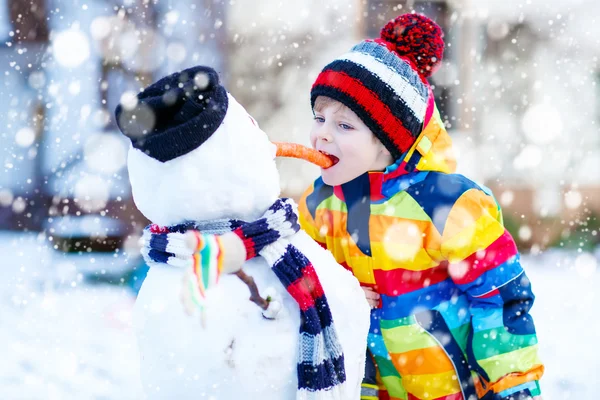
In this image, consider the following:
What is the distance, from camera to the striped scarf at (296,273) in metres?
1.22

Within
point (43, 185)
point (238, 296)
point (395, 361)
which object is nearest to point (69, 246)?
point (43, 185)

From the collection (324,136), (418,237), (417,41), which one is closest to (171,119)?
(324,136)

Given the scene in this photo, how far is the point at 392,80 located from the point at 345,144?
0.24 m

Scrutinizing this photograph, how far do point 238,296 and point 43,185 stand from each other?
4134mm

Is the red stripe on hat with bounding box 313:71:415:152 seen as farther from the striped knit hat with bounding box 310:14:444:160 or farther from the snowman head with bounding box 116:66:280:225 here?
the snowman head with bounding box 116:66:280:225

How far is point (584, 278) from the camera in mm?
4539

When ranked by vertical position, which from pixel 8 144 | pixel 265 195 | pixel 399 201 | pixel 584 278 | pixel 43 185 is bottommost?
pixel 265 195

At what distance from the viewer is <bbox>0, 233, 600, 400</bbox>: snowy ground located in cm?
286

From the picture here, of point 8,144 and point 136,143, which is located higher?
point 8,144

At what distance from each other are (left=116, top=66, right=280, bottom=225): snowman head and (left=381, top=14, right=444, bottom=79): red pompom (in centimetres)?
73

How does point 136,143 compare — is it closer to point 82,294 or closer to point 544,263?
point 82,294

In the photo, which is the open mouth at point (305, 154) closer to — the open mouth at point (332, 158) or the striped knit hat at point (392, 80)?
the open mouth at point (332, 158)

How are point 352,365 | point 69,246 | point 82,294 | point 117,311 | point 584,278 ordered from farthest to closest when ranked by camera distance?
point 69,246 → point 584,278 → point 82,294 → point 117,311 → point 352,365

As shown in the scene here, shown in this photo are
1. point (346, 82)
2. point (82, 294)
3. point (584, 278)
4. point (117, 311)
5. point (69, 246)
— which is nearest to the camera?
point (346, 82)
